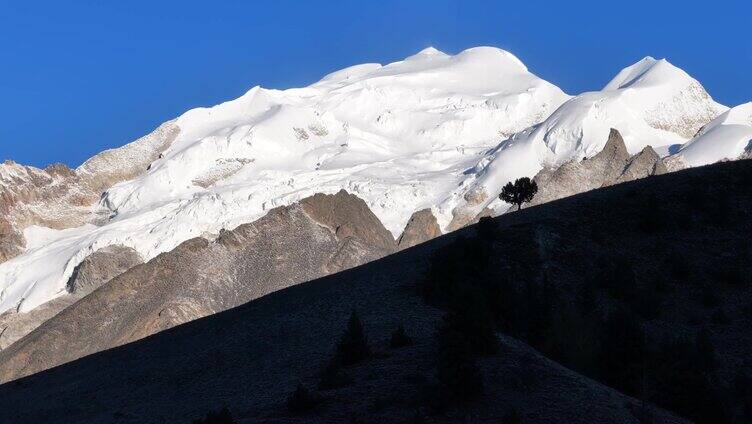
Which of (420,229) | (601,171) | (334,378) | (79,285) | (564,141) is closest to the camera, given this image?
(334,378)

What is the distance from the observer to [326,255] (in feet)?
465

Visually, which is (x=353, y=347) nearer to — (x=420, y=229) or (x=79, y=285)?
(x=79, y=285)

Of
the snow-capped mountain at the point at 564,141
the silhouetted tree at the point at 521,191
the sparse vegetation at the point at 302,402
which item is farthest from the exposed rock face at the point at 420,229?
the sparse vegetation at the point at 302,402

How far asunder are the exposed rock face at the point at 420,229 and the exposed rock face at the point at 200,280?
528 inches

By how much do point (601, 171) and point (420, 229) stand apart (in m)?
24.3

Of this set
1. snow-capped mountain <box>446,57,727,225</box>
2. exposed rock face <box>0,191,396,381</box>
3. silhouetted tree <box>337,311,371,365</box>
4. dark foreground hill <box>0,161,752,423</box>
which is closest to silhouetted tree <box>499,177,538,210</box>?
dark foreground hill <box>0,161,752,423</box>

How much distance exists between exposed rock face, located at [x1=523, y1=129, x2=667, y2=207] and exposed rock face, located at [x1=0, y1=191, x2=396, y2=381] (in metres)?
22.9

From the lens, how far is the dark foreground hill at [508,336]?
2888 centimetres

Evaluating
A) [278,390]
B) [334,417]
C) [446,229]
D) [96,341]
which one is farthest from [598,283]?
[446,229]

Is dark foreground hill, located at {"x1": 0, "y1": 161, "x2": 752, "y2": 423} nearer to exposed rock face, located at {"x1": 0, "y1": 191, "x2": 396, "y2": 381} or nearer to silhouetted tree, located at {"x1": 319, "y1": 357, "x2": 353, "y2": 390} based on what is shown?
silhouetted tree, located at {"x1": 319, "y1": 357, "x2": 353, "y2": 390}

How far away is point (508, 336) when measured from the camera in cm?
3397

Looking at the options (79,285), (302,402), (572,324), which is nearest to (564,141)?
(79,285)

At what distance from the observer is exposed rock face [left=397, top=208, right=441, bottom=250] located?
557ft

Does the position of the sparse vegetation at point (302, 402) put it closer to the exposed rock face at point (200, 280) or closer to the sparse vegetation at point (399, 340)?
the sparse vegetation at point (399, 340)
